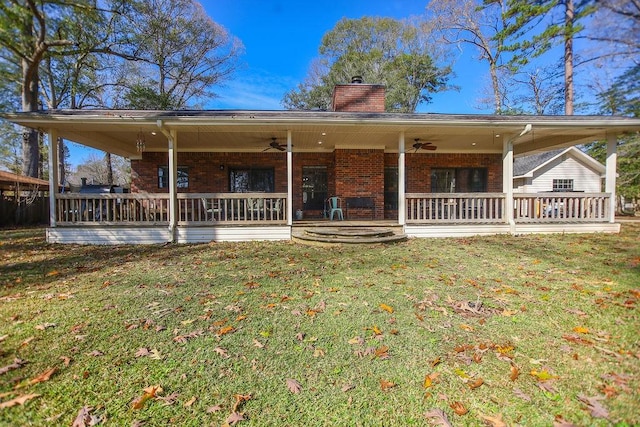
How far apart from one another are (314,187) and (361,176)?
1.90 metres

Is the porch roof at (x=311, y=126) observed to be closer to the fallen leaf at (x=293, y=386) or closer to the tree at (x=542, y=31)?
the fallen leaf at (x=293, y=386)

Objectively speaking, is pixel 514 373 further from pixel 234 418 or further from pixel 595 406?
pixel 234 418

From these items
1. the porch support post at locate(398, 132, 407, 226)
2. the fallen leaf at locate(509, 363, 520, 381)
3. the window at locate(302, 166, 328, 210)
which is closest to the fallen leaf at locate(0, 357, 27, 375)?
the fallen leaf at locate(509, 363, 520, 381)

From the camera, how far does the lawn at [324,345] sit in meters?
2.07

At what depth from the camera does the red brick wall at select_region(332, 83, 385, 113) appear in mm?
11508

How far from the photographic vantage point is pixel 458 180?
12.3 meters

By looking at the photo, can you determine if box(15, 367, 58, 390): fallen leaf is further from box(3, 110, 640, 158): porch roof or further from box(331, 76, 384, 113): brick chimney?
box(331, 76, 384, 113): brick chimney

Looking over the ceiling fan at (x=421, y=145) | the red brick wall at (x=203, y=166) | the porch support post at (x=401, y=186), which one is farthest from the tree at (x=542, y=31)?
the red brick wall at (x=203, y=166)

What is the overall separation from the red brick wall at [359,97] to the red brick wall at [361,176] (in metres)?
1.77

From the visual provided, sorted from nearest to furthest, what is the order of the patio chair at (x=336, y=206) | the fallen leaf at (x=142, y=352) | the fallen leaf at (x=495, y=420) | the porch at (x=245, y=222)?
the fallen leaf at (x=495, y=420), the fallen leaf at (x=142, y=352), the porch at (x=245, y=222), the patio chair at (x=336, y=206)

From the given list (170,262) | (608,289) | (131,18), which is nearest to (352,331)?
(608,289)

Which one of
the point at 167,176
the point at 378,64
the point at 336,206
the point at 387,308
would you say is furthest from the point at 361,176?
the point at 378,64

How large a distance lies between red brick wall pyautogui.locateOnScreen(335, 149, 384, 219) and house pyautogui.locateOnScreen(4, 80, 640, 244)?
0.12 feet

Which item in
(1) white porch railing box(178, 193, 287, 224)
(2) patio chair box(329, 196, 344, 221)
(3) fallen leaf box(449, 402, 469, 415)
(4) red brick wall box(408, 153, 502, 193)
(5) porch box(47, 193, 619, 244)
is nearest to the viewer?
(3) fallen leaf box(449, 402, 469, 415)
